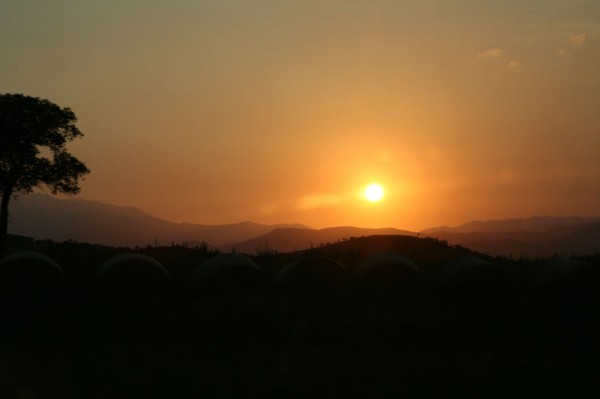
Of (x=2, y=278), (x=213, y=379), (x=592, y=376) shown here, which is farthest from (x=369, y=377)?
(x=2, y=278)

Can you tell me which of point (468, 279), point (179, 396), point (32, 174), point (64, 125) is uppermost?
point (64, 125)

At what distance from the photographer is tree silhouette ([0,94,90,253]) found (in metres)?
32.1

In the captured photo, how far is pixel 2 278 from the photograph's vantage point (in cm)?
2348

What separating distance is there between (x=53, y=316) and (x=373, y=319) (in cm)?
865

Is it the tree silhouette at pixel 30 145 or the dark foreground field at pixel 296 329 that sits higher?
the tree silhouette at pixel 30 145

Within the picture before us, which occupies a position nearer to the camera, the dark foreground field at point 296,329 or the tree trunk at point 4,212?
the dark foreground field at point 296,329

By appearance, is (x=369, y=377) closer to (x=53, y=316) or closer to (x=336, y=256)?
(x=53, y=316)

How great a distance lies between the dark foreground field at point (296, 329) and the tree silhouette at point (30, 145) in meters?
4.38

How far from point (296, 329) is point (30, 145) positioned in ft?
68.3

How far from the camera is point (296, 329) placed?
17.5 metres

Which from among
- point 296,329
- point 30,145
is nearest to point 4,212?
point 30,145

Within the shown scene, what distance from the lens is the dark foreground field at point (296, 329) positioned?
38.1 feet

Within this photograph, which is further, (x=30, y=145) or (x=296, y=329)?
(x=30, y=145)

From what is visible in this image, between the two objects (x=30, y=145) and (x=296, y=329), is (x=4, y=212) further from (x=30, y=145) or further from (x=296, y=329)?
(x=296, y=329)
